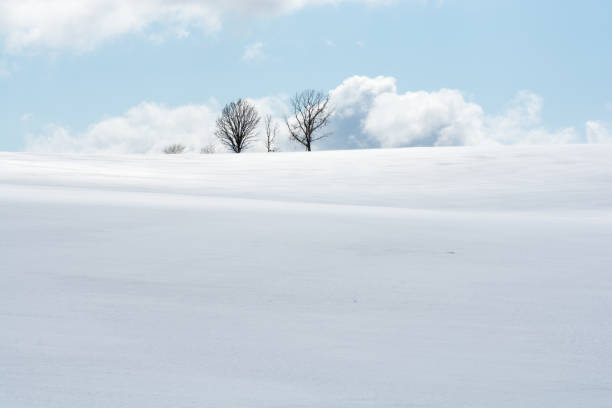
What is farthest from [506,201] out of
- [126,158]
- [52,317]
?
[126,158]

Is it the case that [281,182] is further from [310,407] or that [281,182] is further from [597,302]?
[310,407]

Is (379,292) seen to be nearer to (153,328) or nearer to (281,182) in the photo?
(153,328)

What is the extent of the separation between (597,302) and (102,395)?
2.42 metres

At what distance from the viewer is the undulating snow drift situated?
180 centimetres

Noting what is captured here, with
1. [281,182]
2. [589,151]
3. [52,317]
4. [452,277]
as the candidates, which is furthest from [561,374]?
[589,151]

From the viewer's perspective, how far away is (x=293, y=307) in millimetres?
2613

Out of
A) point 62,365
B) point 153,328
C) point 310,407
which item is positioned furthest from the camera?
point 153,328

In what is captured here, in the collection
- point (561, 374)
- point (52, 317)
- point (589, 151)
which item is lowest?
point (561, 374)

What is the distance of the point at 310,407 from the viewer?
5.49ft

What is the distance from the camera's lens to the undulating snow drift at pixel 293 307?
180 cm

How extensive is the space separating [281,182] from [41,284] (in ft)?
25.0

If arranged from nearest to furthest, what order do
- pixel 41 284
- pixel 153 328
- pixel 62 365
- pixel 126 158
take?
pixel 62 365
pixel 153 328
pixel 41 284
pixel 126 158

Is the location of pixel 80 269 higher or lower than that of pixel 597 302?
higher

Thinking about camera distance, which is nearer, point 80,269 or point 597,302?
point 597,302
